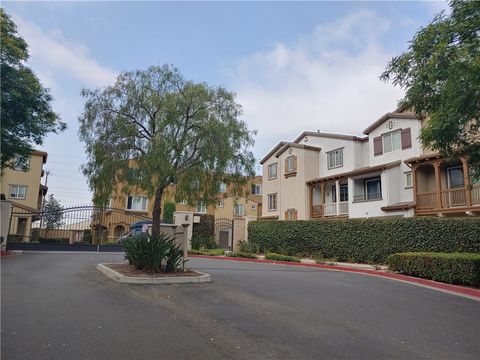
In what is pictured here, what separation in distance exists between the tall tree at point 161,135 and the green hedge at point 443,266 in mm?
7619

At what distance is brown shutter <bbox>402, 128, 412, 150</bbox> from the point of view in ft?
87.8

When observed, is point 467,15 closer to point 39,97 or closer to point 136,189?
point 136,189

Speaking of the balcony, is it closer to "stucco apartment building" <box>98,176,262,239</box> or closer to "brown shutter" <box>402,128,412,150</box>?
"stucco apartment building" <box>98,176,262,239</box>

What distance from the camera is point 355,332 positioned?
661 centimetres

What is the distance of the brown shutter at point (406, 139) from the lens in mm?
26750

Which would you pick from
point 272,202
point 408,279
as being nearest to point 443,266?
point 408,279

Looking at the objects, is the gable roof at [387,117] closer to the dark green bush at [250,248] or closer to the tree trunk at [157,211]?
the dark green bush at [250,248]

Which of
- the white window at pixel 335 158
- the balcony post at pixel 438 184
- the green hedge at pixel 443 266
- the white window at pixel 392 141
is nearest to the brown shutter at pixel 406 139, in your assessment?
the white window at pixel 392 141

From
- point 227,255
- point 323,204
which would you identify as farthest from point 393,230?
point 323,204

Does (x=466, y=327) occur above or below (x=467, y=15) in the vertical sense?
below

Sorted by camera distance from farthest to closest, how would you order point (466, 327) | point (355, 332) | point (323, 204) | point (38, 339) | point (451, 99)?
point (323, 204) → point (451, 99) → point (466, 327) → point (355, 332) → point (38, 339)

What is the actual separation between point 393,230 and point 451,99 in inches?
499

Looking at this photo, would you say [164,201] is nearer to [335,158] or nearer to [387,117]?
[387,117]

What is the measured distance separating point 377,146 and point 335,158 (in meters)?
4.22
